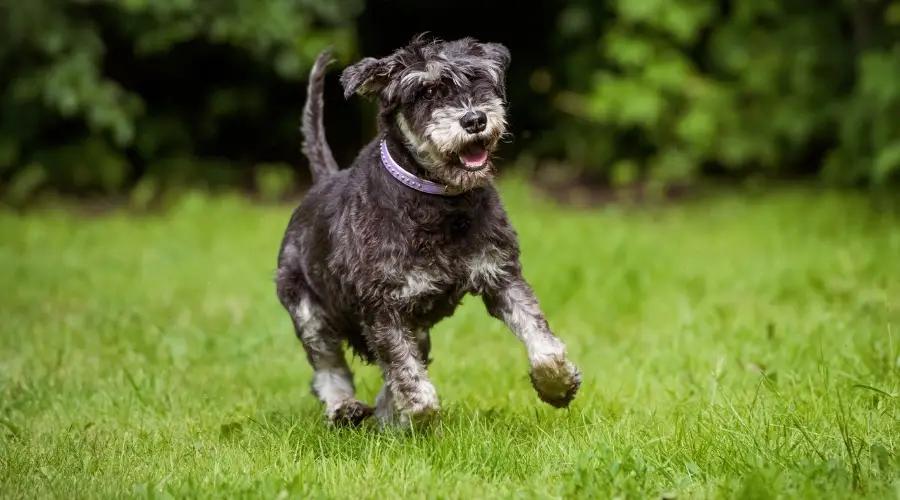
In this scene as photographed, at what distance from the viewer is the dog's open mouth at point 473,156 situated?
4.20 metres

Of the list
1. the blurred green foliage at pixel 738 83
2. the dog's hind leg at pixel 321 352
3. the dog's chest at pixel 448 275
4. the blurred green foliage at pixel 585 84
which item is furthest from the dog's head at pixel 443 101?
the blurred green foliage at pixel 738 83

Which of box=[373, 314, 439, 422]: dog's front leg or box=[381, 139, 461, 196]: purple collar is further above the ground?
box=[381, 139, 461, 196]: purple collar

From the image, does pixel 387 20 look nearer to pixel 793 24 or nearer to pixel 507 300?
pixel 793 24

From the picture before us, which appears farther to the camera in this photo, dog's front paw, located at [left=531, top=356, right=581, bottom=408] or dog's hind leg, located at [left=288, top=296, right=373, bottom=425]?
dog's hind leg, located at [left=288, top=296, right=373, bottom=425]

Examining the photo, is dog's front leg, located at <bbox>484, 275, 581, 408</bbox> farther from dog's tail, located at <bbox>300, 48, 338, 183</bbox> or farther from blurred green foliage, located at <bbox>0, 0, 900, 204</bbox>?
blurred green foliage, located at <bbox>0, 0, 900, 204</bbox>

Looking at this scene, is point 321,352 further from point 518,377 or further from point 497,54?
point 497,54

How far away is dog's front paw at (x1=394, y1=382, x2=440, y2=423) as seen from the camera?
4.27m

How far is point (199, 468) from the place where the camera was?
4.08 metres

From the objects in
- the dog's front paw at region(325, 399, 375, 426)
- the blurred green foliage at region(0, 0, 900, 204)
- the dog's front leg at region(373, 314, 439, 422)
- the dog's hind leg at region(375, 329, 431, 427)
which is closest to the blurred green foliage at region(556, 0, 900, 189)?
the blurred green foliage at region(0, 0, 900, 204)

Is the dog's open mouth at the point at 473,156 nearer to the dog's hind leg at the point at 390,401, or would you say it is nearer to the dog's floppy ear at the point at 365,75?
the dog's floppy ear at the point at 365,75

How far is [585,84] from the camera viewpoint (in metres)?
14.3

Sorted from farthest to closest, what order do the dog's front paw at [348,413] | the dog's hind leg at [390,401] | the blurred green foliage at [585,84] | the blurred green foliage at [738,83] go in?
the blurred green foliage at [585,84]
the blurred green foliage at [738,83]
the dog's front paw at [348,413]
the dog's hind leg at [390,401]

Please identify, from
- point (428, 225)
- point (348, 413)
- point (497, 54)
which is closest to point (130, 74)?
point (348, 413)

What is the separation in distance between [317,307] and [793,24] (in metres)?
8.80
